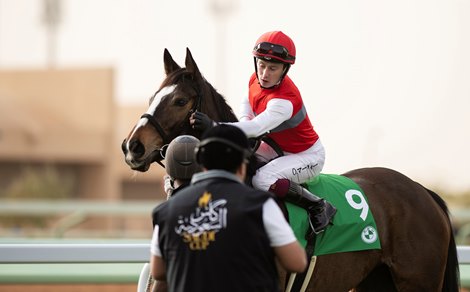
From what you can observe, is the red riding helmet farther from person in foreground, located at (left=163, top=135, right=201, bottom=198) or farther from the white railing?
the white railing

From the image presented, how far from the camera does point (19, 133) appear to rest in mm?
43312

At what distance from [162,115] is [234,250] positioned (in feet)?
5.45

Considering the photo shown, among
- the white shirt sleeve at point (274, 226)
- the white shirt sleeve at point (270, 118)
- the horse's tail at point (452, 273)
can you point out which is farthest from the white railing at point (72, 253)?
the white shirt sleeve at point (274, 226)

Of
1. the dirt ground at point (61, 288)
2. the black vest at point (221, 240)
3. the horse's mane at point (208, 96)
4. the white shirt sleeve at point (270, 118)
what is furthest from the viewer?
the dirt ground at point (61, 288)

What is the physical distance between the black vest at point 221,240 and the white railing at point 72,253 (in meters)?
2.29

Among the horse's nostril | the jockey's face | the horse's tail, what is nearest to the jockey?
the jockey's face

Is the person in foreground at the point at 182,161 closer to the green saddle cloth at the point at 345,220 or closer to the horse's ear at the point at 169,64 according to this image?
the horse's ear at the point at 169,64

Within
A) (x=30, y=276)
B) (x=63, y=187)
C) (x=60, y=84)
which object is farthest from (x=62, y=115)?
(x=30, y=276)

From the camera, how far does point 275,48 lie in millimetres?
5223

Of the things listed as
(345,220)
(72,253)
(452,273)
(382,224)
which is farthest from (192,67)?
(452,273)

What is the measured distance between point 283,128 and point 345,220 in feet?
2.44

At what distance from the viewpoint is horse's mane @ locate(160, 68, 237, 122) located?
530 centimetres

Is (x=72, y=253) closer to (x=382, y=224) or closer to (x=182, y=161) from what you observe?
(x=182, y=161)

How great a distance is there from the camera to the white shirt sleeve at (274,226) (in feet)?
12.0
